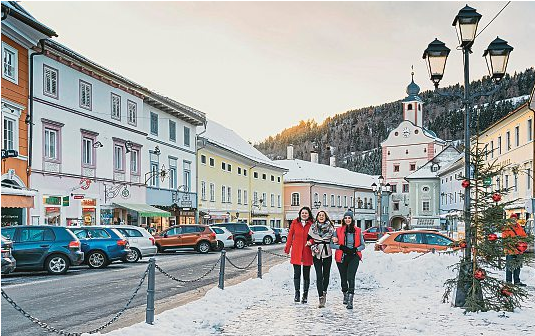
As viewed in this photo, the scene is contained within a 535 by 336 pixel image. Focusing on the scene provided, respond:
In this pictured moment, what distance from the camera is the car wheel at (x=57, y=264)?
19.0 meters

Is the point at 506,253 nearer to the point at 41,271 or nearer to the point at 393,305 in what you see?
the point at 393,305

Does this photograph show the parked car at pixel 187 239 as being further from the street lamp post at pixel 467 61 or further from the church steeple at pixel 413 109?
the church steeple at pixel 413 109

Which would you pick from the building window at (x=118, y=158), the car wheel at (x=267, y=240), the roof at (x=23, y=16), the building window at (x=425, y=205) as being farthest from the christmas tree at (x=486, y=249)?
the building window at (x=425, y=205)

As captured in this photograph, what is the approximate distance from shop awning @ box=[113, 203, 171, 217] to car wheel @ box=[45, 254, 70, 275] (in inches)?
644

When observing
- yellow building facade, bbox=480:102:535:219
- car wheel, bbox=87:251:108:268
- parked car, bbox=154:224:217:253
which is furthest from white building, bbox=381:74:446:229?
car wheel, bbox=87:251:108:268

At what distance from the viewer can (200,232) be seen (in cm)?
3297

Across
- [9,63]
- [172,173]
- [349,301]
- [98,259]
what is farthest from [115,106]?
[349,301]

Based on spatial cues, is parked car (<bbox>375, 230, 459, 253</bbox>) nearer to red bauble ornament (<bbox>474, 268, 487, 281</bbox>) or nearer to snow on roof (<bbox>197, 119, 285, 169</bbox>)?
red bauble ornament (<bbox>474, 268, 487, 281</bbox>)

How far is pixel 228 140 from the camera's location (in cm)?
5966

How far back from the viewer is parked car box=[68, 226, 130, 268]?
2205cm

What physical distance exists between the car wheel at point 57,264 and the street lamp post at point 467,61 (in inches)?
486

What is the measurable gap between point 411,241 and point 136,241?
10853mm

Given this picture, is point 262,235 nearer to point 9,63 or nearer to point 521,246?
point 9,63

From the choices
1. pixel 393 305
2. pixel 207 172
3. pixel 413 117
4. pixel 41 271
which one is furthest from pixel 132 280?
pixel 413 117
